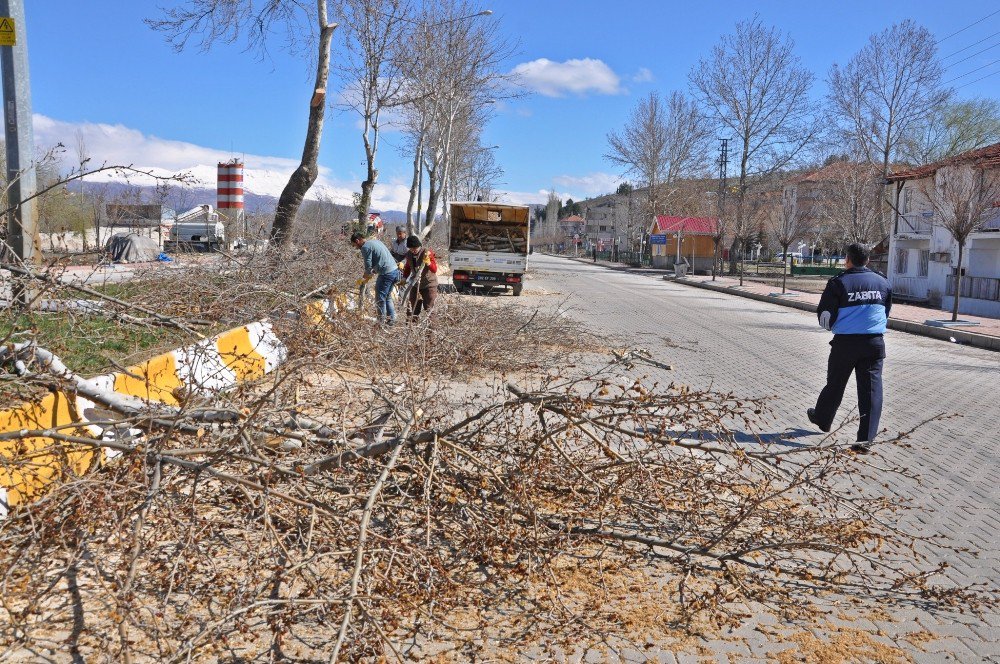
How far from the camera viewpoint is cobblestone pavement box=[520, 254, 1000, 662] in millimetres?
3916

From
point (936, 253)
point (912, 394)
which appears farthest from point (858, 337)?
point (936, 253)

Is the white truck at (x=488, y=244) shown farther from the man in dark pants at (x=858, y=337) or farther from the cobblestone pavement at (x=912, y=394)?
the man in dark pants at (x=858, y=337)

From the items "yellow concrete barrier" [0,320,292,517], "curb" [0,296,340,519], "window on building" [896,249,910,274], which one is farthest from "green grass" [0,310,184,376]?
"window on building" [896,249,910,274]

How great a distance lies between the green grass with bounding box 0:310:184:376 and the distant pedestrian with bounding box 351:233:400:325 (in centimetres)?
511

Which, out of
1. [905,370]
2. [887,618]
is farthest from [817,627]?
[905,370]

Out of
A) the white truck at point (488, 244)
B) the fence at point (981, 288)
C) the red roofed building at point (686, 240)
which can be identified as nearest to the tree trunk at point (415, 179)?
the white truck at point (488, 244)

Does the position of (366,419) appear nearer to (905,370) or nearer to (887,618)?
(887,618)

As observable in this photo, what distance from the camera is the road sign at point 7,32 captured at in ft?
28.1

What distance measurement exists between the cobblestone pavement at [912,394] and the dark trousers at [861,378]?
263 mm

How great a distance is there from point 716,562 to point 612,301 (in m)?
21.1

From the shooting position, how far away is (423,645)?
344cm

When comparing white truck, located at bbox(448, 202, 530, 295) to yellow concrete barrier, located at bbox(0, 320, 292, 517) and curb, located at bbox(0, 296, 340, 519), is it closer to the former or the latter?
curb, located at bbox(0, 296, 340, 519)

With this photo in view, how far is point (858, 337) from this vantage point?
720 centimetres

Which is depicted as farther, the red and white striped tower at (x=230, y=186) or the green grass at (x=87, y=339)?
the red and white striped tower at (x=230, y=186)
